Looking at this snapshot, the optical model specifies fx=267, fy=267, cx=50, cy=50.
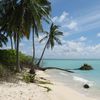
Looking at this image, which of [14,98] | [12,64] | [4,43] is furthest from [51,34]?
[14,98]

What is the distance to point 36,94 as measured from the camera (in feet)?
48.5

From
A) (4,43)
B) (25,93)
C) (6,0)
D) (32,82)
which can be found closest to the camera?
(25,93)

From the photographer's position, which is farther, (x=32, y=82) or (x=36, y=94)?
(x=32, y=82)

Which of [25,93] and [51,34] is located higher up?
[51,34]

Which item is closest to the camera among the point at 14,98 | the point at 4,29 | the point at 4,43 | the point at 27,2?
the point at 14,98

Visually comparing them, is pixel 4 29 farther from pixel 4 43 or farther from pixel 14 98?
pixel 14 98

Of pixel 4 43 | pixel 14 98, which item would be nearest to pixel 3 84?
pixel 14 98

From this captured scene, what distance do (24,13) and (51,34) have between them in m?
16.6

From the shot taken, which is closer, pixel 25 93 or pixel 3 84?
pixel 25 93

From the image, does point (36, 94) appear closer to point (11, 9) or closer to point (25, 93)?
point (25, 93)

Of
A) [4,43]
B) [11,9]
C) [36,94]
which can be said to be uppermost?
[11,9]

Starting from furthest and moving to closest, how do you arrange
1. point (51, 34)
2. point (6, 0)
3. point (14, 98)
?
point (51, 34) < point (6, 0) < point (14, 98)

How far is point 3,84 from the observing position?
16.4 metres

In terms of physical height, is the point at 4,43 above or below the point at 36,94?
above
